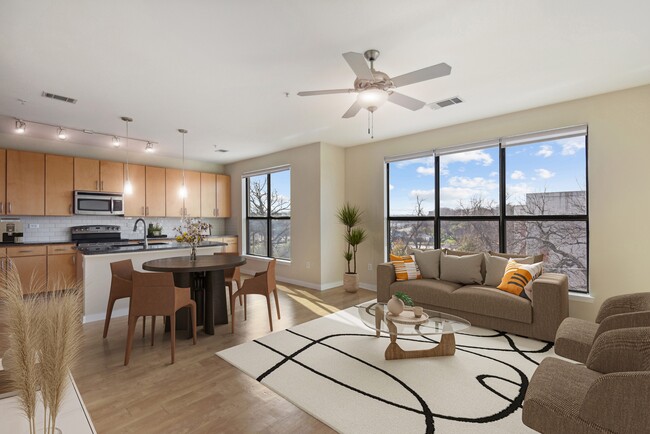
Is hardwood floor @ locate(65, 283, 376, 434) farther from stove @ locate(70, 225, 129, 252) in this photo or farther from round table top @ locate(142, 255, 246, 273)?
stove @ locate(70, 225, 129, 252)

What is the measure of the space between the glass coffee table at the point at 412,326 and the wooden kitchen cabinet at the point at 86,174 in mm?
5401

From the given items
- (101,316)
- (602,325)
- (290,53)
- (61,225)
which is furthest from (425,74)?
(61,225)

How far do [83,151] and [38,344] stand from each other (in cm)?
658

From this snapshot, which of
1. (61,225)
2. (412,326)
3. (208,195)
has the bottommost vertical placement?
(412,326)

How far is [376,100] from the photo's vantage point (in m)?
2.75

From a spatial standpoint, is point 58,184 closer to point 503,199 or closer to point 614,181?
point 503,199

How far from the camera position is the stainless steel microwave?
18.3ft

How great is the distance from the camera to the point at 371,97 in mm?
2713

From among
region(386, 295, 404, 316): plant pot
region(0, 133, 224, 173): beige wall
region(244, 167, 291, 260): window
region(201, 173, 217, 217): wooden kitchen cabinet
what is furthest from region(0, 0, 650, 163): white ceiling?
region(201, 173, 217, 217): wooden kitchen cabinet

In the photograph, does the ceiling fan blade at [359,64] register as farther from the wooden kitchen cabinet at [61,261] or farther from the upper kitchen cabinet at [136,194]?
the upper kitchen cabinet at [136,194]

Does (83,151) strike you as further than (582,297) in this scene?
Yes

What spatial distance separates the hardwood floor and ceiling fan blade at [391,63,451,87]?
2470mm

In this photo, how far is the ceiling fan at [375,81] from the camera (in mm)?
2274

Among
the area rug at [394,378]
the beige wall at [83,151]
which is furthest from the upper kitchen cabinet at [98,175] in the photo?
the area rug at [394,378]
